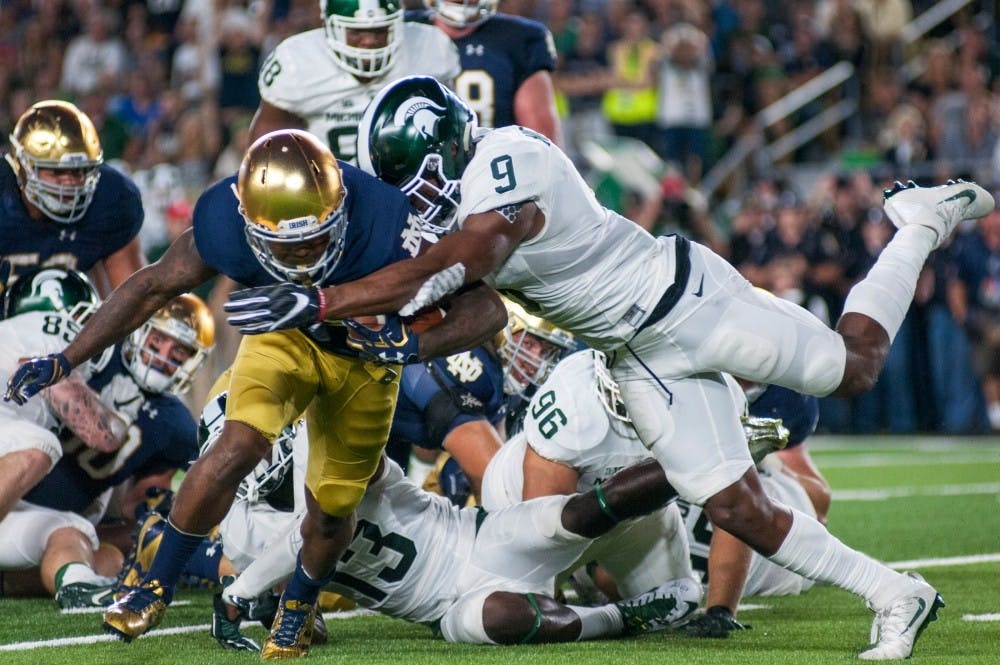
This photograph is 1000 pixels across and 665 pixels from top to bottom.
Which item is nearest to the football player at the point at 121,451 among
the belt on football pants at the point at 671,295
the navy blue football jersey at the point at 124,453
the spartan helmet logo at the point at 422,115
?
the navy blue football jersey at the point at 124,453

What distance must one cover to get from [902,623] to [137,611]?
74.1 inches

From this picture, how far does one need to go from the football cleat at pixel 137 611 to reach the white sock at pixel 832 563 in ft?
5.15

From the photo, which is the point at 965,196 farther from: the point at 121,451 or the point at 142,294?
the point at 121,451

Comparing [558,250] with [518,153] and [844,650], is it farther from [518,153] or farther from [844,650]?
[844,650]

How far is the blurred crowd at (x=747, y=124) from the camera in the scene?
1123cm

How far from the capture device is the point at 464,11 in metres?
6.19

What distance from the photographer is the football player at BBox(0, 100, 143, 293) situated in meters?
5.63

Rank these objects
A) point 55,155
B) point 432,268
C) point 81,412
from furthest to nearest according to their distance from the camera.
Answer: point 55,155
point 81,412
point 432,268

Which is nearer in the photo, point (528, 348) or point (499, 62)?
point (528, 348)

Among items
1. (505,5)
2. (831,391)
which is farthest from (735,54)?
(831,391)

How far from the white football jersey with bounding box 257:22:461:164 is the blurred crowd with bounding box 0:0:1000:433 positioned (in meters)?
4.60

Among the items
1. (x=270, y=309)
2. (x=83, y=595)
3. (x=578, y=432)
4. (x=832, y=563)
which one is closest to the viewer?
(x=270, y=309)

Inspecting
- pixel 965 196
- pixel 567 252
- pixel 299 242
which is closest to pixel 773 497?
pixel 965 196

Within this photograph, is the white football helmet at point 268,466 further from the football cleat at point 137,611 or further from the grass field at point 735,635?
the football cleat at point 137,611
